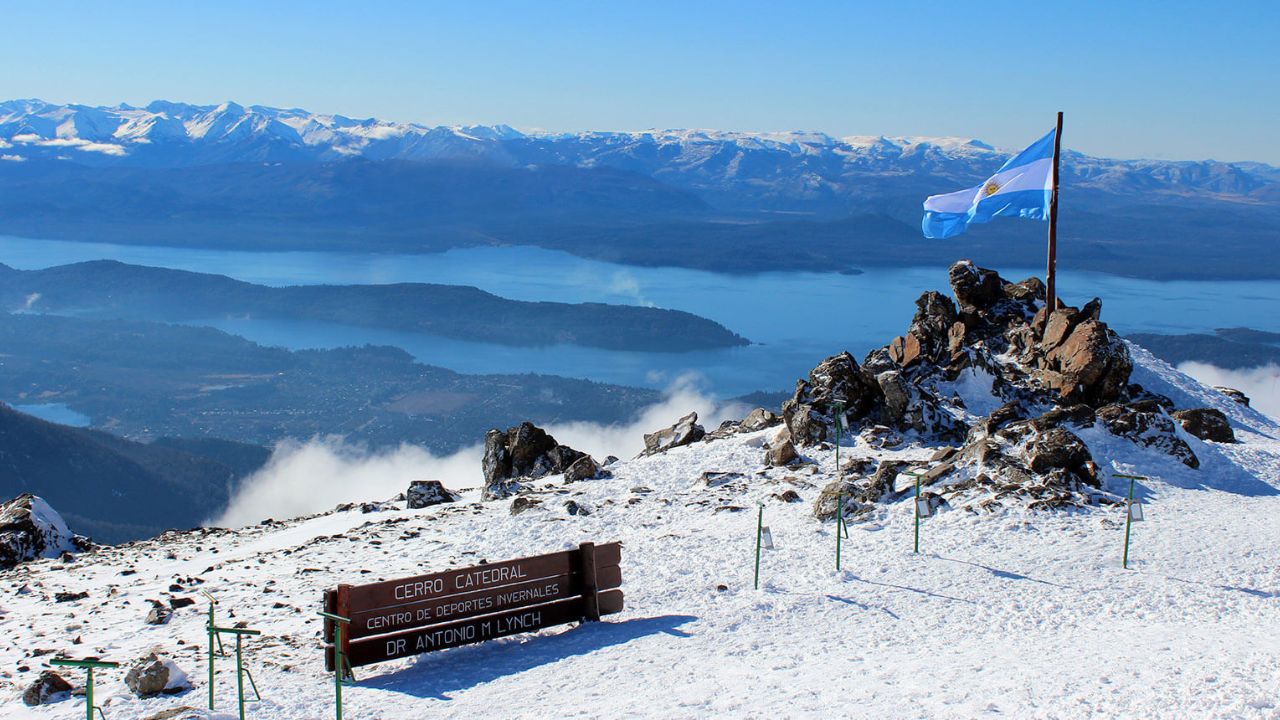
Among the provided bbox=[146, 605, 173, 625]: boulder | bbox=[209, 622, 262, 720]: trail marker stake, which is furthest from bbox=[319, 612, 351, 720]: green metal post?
bbox=[146, 605, 173, 625]: boulder

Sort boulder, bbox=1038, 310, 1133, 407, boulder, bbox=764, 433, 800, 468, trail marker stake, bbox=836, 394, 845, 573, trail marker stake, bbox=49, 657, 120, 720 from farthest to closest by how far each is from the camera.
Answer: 1. boulder, bbox=1038, 310, 1133, 407
2. boulder, bbox=764, 433, 800, 468
3. trail marker stake, bbox=836, 394, 845, 573
4. trail marker stake, bbox=49, 657, 120, 720

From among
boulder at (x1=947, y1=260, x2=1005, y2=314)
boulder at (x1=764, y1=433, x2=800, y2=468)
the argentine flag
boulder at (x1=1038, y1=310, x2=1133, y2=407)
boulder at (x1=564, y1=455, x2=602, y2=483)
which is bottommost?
boulder at (x1=564, y1=455, x2=602, y2=483)

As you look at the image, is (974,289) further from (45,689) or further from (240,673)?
(45,689)

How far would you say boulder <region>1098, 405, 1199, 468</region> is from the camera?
2533cm

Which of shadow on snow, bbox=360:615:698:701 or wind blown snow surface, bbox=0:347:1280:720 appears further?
shadow on snow, bbox=360:615:698:701

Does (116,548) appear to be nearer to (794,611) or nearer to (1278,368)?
(794,611)

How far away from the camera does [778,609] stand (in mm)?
16906

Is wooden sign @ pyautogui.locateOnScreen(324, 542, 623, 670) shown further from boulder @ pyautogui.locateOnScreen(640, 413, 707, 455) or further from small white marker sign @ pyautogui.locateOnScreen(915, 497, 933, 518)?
boulder @ pyautogui.locateOnScreen(640, 413, 707, 455)

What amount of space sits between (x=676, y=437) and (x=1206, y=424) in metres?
15.8

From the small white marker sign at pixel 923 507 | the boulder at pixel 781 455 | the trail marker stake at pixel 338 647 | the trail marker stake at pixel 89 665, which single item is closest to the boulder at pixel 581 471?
the boulder at pixel 781 455

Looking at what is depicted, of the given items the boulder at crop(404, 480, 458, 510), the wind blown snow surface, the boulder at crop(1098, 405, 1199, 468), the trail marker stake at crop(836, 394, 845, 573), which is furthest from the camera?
the boulder at crop(404, 480, 458, 510)

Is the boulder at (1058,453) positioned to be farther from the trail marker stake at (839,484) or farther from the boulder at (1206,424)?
the boulder at (1206,424)

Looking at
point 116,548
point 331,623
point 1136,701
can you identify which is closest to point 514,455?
point 116,548

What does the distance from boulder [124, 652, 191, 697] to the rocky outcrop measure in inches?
741
